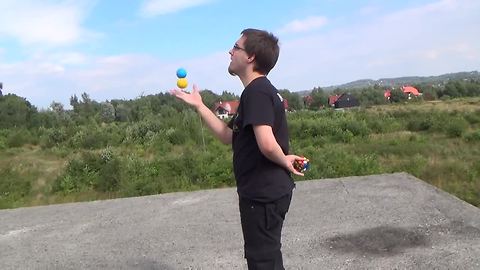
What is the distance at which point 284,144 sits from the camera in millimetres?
2113

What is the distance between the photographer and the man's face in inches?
80.0

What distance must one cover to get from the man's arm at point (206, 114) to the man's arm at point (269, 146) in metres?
0.43

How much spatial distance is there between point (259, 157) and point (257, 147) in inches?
1.8

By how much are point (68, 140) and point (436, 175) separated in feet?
79.9

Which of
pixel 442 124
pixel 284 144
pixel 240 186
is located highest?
pixel 284 144

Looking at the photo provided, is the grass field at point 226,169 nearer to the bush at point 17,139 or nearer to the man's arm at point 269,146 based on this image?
the man's arm at point 269,146

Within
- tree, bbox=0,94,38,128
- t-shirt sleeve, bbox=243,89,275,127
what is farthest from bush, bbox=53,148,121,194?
tree, bbox=0,94,38,128

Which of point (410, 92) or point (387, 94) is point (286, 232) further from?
point (410, 92)

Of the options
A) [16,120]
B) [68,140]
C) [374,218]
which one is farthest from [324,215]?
[16,120]

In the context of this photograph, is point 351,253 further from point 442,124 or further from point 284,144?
point 442,124

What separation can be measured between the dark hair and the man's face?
0.02 meters

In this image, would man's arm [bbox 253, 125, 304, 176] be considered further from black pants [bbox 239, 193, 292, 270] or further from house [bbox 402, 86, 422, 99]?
house [bbox 402, 86, 422, 99]

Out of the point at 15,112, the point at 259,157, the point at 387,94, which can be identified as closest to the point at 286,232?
the point at 259,157

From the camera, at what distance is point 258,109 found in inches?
75.6
